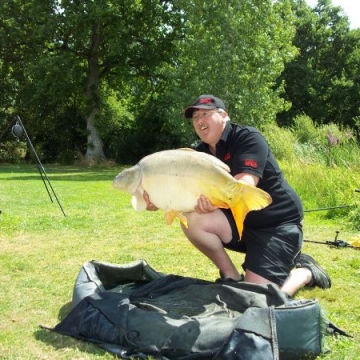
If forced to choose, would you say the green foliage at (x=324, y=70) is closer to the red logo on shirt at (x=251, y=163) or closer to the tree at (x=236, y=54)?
the tree at (x=236, y=54)

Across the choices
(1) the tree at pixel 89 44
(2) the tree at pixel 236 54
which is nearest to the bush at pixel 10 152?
(1) the tree at pixel 89 44

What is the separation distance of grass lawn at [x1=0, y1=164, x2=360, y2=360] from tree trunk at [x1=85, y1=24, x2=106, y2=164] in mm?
16341

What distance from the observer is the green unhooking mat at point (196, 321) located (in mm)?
2639

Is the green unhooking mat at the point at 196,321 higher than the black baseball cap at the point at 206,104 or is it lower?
lower

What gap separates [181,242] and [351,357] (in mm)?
3355

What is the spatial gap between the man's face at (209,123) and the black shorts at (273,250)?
70 cm

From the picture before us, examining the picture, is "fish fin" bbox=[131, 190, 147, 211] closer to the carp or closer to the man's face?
the carp

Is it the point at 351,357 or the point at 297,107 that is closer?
the point at 351,357

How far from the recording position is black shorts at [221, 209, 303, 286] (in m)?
3.47

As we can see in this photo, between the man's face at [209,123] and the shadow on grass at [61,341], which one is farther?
the man's face at [209,123]

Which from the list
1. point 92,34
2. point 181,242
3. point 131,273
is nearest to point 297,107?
point 92,34

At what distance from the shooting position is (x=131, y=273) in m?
3.95

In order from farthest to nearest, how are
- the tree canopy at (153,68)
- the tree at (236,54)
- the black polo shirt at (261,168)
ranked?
the tree canopy at (153,68)
the tree at (236,54)
the black polo shirt at (261,168)

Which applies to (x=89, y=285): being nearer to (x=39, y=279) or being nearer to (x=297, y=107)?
(x=39, y=279)
